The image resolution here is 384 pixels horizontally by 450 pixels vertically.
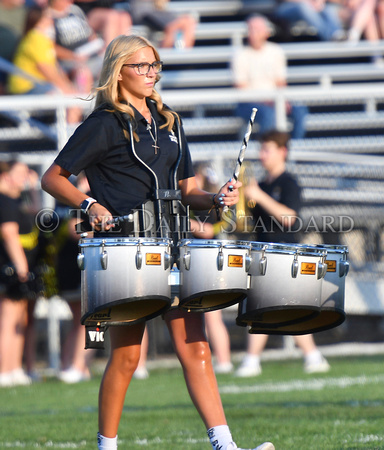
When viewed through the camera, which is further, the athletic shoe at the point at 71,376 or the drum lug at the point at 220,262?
the athletic shoe at the point at 71,376

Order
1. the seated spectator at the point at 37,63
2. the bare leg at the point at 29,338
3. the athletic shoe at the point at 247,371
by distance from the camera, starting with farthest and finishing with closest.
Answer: the seated spectator at the point at 37,63 < the bare leg at the point at 29,338 < the athletic shoe at the point at 247,371

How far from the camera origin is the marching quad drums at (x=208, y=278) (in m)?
3.69

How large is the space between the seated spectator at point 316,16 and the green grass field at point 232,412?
21.3ft

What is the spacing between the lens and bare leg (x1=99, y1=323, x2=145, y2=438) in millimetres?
3996

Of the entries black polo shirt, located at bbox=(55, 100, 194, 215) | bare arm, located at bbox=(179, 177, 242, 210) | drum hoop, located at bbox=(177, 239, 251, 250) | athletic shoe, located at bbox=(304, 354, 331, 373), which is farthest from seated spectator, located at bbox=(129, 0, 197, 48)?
drum hoop, located at bbox=(177, 239, 251, 250)

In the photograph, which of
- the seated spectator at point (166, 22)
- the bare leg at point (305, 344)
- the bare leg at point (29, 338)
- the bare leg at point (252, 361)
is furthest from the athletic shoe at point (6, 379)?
the seated spectator at point (166, 22)

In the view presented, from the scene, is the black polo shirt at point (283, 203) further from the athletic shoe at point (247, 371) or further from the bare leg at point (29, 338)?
the bare leg at point (29, 338)

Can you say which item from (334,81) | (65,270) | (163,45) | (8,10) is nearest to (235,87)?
(163,45)

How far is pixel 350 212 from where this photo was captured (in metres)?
10.3

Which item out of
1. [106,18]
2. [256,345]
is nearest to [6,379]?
[256,345]

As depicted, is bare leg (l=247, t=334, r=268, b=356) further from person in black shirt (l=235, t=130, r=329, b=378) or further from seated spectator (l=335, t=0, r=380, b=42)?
seated spectator (l=335, t=0, r=380, b=42)

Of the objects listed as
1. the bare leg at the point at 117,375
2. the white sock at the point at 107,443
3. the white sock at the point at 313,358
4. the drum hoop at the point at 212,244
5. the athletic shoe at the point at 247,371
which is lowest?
the athletic shoe at the point at 247,371

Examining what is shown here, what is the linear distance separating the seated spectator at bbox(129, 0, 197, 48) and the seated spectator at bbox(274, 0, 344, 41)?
1.39 meters

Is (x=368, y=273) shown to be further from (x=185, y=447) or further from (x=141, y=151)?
(x=141, y=151)
